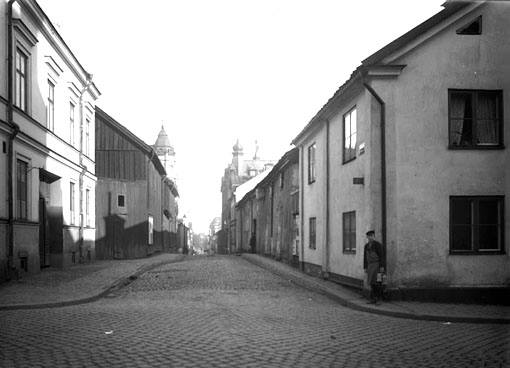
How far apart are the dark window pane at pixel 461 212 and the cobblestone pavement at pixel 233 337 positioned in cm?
331

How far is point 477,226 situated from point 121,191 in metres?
21.5

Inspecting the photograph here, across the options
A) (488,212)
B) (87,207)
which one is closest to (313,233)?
(488,212)

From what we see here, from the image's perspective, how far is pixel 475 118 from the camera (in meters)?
13.4

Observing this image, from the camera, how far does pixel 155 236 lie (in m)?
38.1

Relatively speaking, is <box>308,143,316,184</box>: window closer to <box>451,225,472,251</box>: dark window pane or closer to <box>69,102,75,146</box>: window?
<box>451,225,472,251</box>: dark window pane

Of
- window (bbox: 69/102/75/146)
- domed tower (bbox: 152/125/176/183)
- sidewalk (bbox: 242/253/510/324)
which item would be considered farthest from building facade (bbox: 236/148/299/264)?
domed tower (bbox: 152/125/176/183)

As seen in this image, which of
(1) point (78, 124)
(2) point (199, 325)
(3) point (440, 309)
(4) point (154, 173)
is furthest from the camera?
(4) point (154, 173)

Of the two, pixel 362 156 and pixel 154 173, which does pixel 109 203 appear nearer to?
pixel 154 173

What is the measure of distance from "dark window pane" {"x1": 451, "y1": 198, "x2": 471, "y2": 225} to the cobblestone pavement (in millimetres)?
3315

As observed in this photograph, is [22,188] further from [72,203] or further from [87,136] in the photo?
[87,136]

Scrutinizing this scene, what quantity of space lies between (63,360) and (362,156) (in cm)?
927

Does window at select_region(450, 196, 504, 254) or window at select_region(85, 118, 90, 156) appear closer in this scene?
window at select_region(450, 196, 504, 254)

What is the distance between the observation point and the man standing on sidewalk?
1259cm

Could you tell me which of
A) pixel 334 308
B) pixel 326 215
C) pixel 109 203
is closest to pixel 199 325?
pixel 334 308
